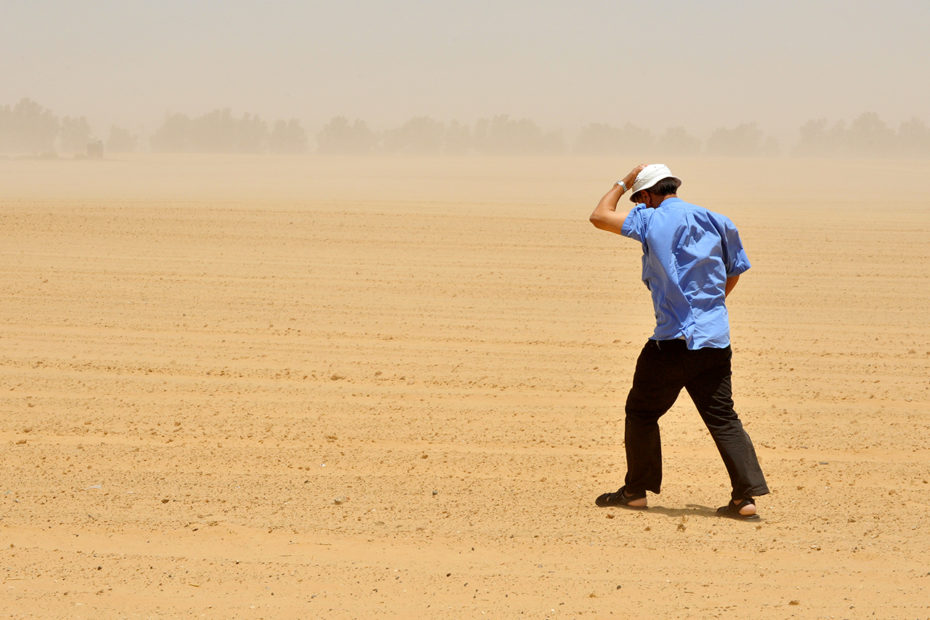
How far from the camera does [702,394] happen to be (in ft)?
17.0

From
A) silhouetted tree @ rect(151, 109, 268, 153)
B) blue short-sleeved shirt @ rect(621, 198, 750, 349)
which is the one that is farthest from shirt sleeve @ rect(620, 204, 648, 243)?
silhouetted tree @ rect(151, 109, 268, 153)

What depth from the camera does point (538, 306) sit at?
1188 cm

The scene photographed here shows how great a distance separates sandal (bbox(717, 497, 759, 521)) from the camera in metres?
5.23

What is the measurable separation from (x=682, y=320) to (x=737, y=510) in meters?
0.99

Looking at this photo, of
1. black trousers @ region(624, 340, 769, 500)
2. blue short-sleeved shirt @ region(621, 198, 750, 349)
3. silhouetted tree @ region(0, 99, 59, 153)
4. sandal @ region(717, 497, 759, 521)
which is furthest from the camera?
silhouetted tree @ region(0, 99, 59, 153)

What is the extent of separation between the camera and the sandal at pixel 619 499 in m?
5.43

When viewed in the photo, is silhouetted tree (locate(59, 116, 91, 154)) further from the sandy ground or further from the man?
the man

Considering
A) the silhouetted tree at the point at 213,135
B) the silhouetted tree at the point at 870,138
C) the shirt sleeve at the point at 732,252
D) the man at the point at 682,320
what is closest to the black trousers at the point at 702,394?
the man at the point at 682,320

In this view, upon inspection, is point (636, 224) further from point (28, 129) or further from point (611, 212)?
point (28, 129)

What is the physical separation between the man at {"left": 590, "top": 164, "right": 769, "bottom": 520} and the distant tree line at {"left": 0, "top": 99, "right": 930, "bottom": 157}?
10531cm

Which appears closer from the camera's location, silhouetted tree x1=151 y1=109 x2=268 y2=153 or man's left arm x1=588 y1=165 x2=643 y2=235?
man's left arm x1=588 y1=165 x2=643 y2=235

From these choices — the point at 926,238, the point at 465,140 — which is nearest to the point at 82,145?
the point at 465,140

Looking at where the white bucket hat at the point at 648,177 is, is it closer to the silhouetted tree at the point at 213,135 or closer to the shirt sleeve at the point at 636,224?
the shirt sleeve at the point at 636,224

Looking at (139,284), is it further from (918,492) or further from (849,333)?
(918,492)
